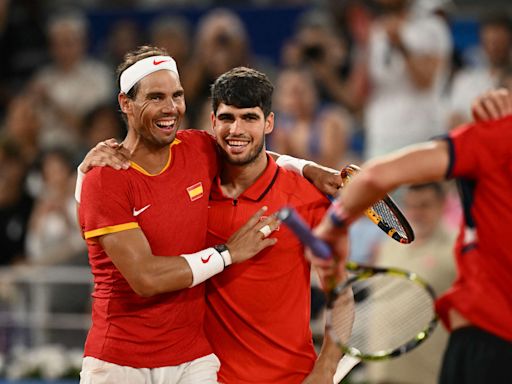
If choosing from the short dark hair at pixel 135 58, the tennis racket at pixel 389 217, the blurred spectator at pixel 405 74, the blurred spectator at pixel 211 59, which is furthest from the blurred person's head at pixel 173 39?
the tennis racket at pixel 389 217

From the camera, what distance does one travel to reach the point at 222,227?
5.32 m

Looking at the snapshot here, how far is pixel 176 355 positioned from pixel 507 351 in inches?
60.5

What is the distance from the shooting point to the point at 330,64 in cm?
1019

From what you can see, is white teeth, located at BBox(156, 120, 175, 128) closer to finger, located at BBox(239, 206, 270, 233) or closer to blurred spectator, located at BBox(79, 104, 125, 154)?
finger, located at BBox(239, 206, 270, 233)

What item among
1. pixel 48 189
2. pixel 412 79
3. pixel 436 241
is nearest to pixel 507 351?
pixel 436 241

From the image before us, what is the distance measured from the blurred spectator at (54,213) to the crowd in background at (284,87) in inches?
0.5

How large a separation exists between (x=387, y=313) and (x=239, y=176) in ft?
6.41

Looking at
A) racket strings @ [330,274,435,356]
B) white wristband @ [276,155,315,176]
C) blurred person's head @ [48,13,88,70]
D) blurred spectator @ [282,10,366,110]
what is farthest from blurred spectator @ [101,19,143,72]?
white wristband @ [276,155,315,176]

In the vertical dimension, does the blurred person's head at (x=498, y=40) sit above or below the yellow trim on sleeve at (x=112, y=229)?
above

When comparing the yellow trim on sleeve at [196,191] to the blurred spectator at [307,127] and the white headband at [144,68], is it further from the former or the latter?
the blurred spectator at [307,127]

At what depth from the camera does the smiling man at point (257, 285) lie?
5.25 meters

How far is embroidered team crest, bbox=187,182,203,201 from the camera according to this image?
513 cm

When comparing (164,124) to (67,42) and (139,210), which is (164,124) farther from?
(67,42)

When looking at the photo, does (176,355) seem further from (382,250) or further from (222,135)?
(382,250)
